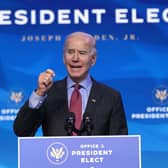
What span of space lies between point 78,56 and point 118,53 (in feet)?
1.55

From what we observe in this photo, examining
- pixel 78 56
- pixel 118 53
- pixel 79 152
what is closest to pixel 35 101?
pixel 78 56

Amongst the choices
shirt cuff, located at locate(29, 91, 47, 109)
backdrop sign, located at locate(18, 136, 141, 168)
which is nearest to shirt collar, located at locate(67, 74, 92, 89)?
shirt cuff, located at locate(29, 91, 47, 109)

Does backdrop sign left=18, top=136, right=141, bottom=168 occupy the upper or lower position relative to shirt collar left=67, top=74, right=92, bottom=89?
lower

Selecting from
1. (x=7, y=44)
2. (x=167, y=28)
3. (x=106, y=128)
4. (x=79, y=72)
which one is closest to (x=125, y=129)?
(x=106, y=128)

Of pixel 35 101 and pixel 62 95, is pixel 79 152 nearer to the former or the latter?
pixel 35 101

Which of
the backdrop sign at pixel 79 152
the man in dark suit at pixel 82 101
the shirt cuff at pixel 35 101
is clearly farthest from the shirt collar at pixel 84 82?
the backdrop sign at pixel 79 152

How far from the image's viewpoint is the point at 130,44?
372 cm

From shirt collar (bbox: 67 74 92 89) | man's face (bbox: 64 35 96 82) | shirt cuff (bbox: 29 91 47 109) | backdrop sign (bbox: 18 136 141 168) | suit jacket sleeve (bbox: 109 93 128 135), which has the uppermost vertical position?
man's face (bbox: 64 35 96 82)

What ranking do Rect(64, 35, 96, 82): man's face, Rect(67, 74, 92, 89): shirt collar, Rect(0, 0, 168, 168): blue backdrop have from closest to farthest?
Rect(64, 35, 96, 82): man's face, Rect(67, 74, 92, 89): shirt collar, Rect(0, 0, 168, 168): blue backdrop

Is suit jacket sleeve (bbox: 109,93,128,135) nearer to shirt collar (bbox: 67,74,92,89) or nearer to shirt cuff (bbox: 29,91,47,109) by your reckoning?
shirt collar (bbox: 67,74,92,89)

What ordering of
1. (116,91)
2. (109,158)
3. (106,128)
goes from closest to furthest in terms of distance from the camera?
(109,158) < (106,128) < (116,91)

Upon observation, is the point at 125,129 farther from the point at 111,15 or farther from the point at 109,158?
the point at 109,158

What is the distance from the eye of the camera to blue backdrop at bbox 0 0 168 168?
371 centimetres

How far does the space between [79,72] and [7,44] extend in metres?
0.63
